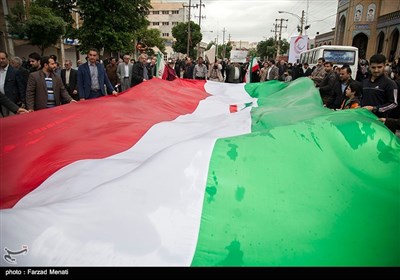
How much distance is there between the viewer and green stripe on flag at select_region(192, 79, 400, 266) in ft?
6.50

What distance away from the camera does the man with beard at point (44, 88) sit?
5000 mm

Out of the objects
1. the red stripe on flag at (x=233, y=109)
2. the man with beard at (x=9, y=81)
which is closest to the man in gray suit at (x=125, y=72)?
the man with beard at (x=9, y=81)

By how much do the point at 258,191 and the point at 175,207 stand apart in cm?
56

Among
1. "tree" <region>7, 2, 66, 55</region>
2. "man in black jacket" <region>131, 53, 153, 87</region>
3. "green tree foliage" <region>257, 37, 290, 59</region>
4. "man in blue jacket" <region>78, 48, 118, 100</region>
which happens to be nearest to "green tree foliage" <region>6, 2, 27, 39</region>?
"tree" <region>7, 2, 66, 55</region>

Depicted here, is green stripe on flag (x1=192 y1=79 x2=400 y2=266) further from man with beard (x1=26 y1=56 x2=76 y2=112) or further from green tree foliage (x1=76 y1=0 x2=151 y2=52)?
green tree foliage (x1=76 y1=0 x2=151 y2=52)

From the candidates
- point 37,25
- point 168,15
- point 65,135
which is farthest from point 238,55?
point 168,15

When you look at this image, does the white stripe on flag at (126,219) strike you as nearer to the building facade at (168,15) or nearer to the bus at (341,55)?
the bus at (341,55)

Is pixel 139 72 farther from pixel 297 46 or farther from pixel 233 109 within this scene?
pixel 297 46

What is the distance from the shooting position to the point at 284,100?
505 centimetres

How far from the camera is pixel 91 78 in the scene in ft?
20.6

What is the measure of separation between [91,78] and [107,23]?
11.0 m

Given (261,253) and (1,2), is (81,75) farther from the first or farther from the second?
(1,2)

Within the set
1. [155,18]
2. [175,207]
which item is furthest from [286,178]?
[155,18]

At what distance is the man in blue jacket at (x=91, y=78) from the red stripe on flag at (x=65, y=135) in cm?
132
